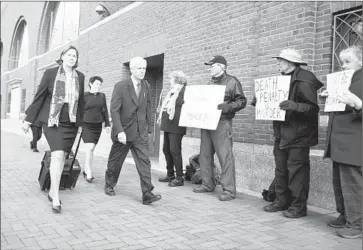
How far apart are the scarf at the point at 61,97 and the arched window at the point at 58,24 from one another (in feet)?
35.9

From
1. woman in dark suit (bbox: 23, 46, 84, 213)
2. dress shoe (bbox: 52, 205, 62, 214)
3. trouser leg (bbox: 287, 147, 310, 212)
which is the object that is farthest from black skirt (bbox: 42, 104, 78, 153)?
trouser leg (bbox: 287, 147, 310, 212)

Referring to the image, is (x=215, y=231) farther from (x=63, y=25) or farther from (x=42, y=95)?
(x=63, y=25)

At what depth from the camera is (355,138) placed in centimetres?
361

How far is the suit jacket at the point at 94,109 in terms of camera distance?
6.42m

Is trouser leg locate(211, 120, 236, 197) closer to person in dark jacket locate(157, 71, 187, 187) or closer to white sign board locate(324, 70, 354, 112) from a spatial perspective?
person in dark jacket locate(157, 71, 187, 187)

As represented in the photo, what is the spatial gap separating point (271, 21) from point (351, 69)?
246cm

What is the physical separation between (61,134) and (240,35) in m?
3.72

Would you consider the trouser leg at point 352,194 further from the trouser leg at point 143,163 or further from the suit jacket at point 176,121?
the suit jacket at point 176,121

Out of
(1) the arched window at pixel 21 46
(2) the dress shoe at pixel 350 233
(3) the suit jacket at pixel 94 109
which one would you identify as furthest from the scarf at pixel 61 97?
(1) the arched window at pixel 21 46

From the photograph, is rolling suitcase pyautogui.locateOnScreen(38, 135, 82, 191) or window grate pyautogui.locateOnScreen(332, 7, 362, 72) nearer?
window grate pyautogui.locateOnScreen(332, 7, 362, 72)

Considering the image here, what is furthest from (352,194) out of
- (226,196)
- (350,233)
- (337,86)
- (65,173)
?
(65,173)

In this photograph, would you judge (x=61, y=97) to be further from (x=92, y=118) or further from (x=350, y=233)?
(x=350, y=233)

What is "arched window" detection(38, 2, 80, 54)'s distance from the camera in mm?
15505

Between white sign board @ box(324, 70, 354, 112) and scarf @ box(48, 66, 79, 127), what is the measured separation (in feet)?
9.98
